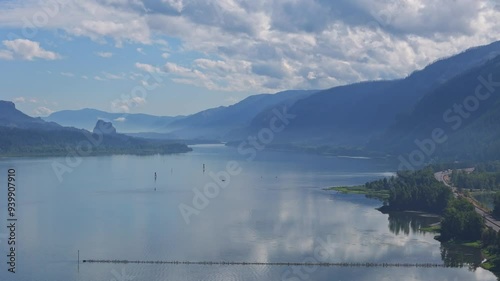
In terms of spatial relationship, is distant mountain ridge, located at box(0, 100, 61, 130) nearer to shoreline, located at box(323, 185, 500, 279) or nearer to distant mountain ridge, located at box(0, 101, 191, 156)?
distant mountain ridge, located at box(0, 101, 191, 156)

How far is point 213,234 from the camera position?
32156mm

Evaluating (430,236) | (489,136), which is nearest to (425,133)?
(489,136)

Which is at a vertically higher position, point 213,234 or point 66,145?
point 66,145

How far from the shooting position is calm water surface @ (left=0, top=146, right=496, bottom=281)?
25.4 metres

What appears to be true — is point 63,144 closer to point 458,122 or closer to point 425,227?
point 458,122

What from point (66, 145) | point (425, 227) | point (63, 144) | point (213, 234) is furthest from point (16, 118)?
point (425, 227)

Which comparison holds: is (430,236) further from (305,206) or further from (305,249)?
(305,206)

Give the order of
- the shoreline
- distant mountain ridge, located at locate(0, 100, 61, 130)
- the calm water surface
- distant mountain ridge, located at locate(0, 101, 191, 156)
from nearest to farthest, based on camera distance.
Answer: the calm water surface < the shoreline < distant mountain ridge, located at locate(0, 101, 191, 156) < distant mountain ridge, located at locate(0, 100, 61, 130)

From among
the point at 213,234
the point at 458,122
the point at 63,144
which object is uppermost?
the point at 458,122

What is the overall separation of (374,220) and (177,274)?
50.5ft

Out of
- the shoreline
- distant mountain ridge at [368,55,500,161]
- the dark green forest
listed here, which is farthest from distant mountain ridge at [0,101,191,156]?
the shoreline

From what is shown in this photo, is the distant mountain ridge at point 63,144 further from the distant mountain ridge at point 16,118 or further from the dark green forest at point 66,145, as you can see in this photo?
the distant mountain ridge at point 16,118

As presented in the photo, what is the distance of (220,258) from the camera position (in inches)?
1074

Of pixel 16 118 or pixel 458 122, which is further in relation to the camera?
pixel 16 118
